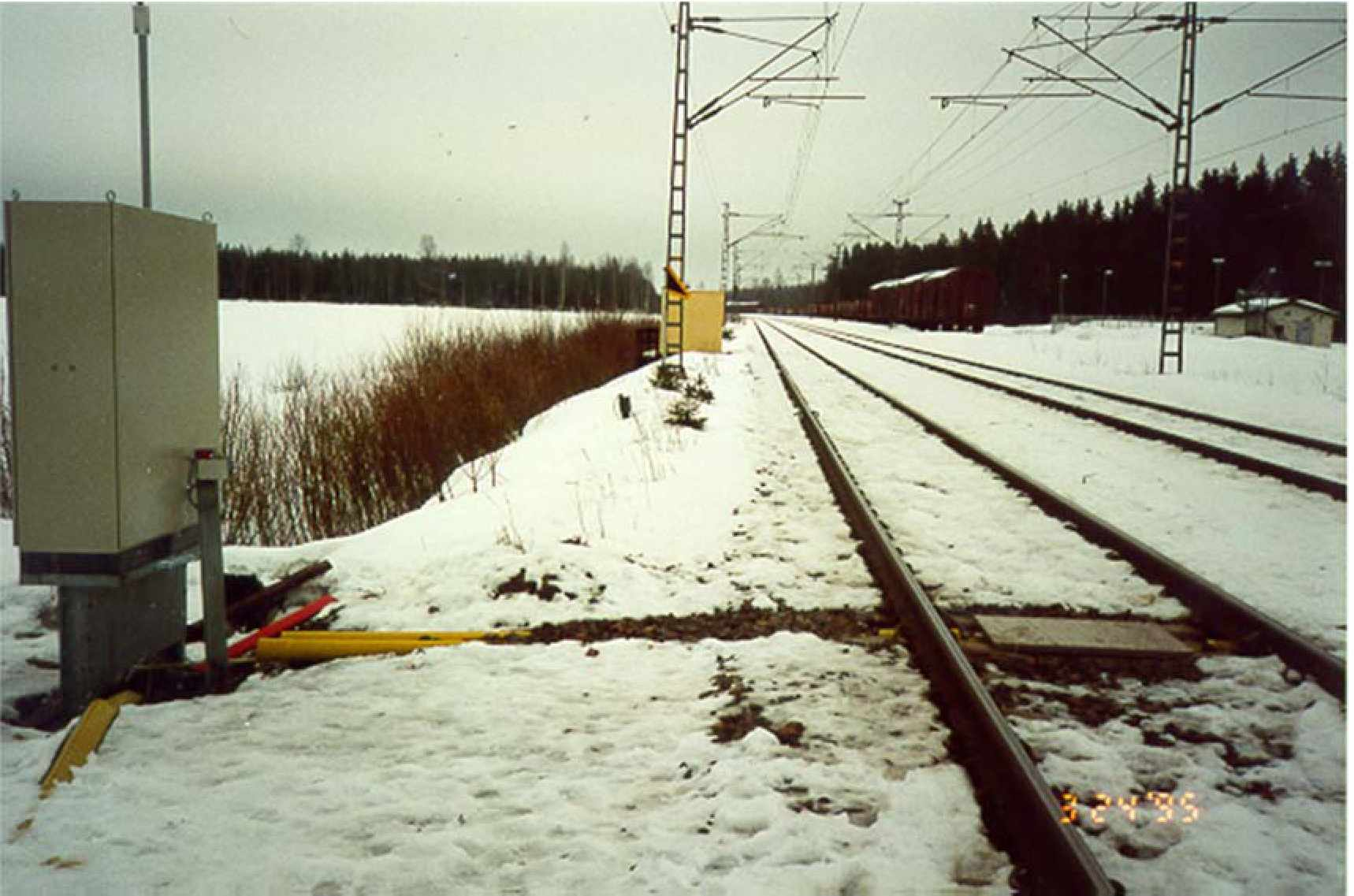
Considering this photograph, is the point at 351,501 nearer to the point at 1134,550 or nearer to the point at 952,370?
the point at 1134,550

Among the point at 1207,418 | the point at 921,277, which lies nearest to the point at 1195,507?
the point at 1207,418

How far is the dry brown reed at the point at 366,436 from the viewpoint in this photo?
Answer: 870 centimetres

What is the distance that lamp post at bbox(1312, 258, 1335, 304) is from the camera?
59062mm

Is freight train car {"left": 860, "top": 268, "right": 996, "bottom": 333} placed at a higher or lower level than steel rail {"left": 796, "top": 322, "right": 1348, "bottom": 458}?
higher

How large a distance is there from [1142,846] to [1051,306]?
4397 inches

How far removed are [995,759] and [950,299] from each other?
182 feet

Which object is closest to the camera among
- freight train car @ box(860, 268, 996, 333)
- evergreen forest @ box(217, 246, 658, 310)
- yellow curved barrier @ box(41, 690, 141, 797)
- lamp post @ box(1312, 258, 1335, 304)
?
yellow curved barrier @ box(41, 690, 141, 797)

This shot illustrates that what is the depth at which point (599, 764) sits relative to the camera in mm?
3322

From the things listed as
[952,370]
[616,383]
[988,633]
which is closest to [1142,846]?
[988,633]

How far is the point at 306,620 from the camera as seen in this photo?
5062 mm

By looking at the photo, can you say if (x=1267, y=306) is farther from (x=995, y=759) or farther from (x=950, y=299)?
(x=995, y=759)

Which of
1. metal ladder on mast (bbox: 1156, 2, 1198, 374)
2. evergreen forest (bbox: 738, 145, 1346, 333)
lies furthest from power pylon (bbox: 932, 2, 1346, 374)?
evergreen forest (bbox: 738, 145, 1346, 333)

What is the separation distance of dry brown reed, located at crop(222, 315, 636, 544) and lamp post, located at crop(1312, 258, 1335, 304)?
59.3m

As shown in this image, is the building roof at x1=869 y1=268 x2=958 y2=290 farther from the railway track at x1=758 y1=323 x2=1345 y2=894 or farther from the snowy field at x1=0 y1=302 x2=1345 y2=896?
the snowy field at x1=0 y1=302 x2=1345 y2=896
